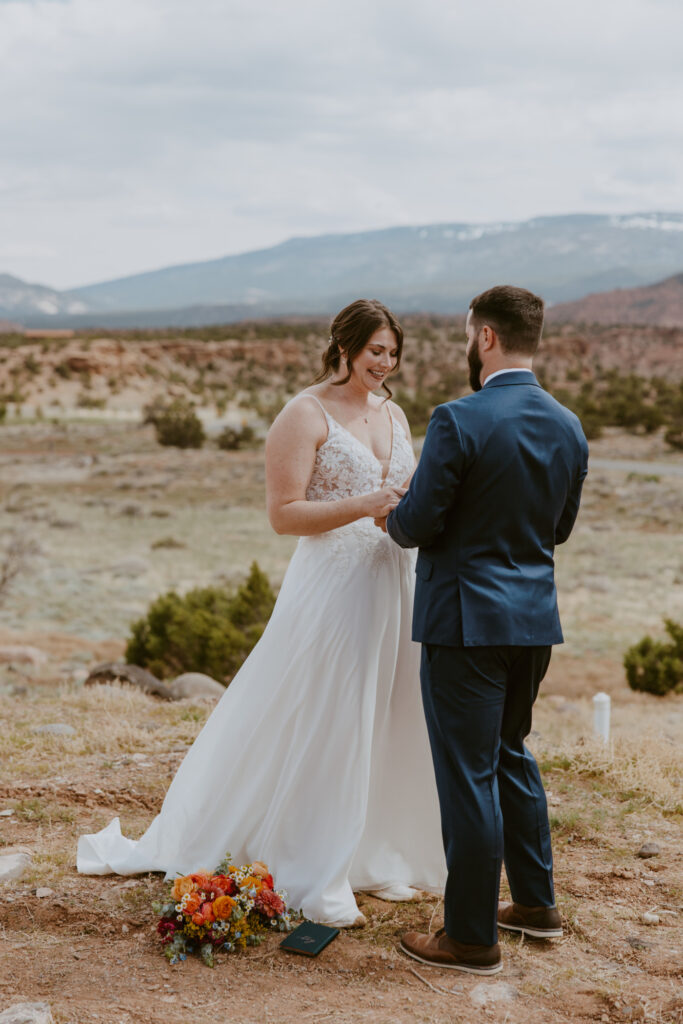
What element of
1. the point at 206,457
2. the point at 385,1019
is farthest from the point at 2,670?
the point at 206,457

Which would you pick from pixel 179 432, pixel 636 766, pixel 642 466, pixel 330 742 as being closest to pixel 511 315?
pixel 330 742

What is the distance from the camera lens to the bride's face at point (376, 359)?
A: 3.40 meters

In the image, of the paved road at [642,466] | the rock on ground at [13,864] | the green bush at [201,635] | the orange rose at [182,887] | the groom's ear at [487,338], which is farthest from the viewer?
the paved road at [642,466]

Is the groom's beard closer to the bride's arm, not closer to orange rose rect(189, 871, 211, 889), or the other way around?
the bride's arm

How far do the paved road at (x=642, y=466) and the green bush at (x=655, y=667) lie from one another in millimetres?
16816

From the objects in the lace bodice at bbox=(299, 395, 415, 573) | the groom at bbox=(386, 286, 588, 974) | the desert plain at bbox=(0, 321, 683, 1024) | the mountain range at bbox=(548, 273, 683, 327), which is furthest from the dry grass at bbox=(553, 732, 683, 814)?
the mountain range at bbox=(548, 273, 683, 327)

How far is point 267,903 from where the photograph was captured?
317cm

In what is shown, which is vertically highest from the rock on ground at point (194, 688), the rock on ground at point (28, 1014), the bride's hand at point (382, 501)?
the bride's hand at point (382, 501)

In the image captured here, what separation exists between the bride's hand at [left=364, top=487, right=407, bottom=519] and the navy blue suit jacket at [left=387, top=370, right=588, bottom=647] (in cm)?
22

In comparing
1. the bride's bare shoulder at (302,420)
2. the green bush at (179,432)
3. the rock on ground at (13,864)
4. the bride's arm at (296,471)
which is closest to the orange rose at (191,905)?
the rock on ground at (13,864)

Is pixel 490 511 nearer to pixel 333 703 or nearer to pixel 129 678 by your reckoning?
pixel 333 703

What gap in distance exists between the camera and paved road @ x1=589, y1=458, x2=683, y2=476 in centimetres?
2680

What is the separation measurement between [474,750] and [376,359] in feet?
4.52

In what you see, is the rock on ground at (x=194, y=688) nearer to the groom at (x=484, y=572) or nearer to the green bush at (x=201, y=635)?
the green bush at (x=201, y=635)
